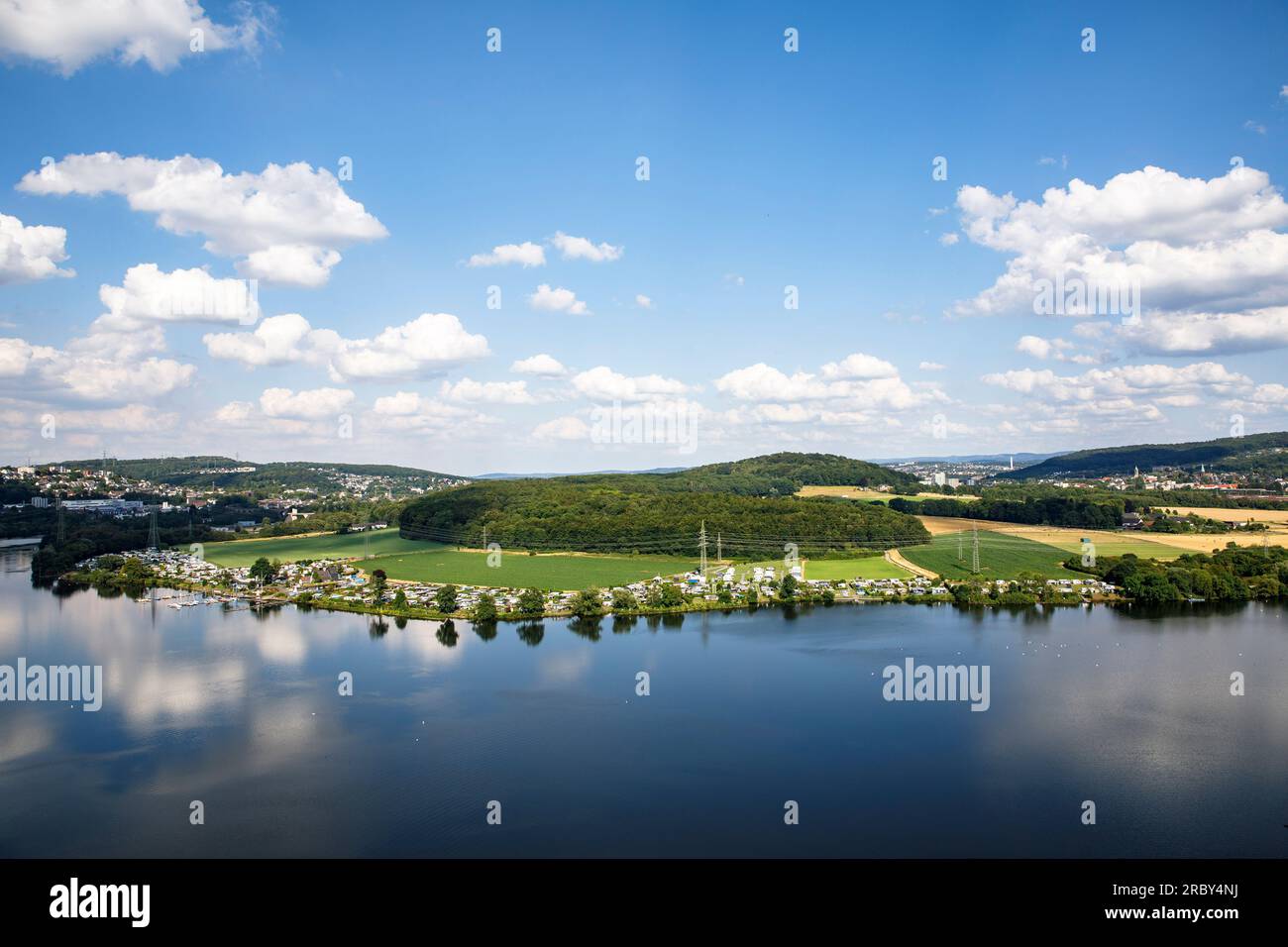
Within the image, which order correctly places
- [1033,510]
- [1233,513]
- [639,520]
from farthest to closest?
[1033,510]
[1233,513]
[639,520]

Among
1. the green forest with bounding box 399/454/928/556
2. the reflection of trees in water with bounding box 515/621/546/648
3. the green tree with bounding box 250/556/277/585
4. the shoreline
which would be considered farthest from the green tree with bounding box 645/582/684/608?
the green tree with bounding box 250/556/277/585

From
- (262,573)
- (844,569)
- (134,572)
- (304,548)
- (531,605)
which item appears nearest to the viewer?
(531,605)

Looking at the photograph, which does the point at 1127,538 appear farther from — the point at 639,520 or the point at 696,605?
the point at 696,605

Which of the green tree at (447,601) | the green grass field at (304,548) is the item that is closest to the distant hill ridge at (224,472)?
the green grass field at (304,548)

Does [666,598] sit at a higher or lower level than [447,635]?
higher

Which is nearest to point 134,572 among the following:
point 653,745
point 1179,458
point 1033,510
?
point 653,745

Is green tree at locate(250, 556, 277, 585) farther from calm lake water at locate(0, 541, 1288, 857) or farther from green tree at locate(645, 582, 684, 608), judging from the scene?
green tree at locate(645, 582, 684, 608)
